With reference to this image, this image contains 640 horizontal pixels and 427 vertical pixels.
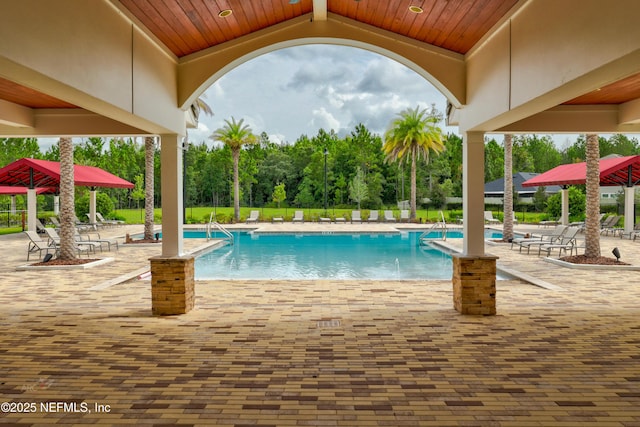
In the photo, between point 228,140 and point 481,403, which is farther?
point 228,140

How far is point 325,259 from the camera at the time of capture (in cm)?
1335

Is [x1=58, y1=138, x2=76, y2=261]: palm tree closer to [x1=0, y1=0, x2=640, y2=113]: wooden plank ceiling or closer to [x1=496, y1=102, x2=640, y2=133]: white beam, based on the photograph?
[x1=0, y1=0, x2=640, y2=113]: wooden plank ceiling

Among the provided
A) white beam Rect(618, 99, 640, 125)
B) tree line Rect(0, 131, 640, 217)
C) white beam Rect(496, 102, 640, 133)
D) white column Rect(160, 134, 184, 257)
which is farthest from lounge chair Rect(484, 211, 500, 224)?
white column Rect(160, 134, 184, 257)

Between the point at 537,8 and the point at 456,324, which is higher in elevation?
the point at 537,8

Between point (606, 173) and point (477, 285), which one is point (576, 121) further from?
point (606, 173)

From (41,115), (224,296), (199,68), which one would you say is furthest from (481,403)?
(41,115)

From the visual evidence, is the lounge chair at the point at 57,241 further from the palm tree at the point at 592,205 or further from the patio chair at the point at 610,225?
the patio chair at the point at 610,225

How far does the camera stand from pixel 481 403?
3.32 meters

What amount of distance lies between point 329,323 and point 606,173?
15436 mm

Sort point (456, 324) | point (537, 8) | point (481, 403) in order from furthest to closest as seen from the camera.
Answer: point (456, 324) → point (537, 8) → point (481, 403)

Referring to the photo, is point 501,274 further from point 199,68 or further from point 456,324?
point 199,68

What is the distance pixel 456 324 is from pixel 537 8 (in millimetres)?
3567

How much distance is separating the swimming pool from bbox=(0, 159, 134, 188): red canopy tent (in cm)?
653

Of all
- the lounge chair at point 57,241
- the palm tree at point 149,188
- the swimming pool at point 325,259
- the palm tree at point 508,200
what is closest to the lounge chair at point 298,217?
the swimming pool at point 325,259
